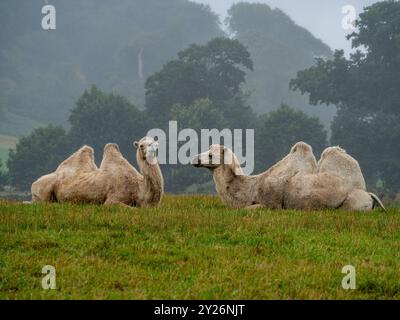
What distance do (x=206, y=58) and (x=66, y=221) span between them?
80946 mm

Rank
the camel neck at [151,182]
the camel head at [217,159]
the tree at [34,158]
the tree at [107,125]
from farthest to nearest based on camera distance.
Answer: the tree at [107,125]
the tree at [34,158]
the camel head at [217,159]
the camel neck at [151,182]

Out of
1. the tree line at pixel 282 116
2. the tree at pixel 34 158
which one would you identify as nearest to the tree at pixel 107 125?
the tree line at pixel 282 116

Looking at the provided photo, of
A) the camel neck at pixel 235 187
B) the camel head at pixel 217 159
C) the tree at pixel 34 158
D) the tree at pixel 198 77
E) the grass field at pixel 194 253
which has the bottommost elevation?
the grass field at pixel 194 253

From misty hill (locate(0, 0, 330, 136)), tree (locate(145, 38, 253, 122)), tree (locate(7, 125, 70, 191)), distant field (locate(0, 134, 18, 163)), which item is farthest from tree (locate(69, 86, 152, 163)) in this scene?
misty hill (locate(0, 0, 330, 136))

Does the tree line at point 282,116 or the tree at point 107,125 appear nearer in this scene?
the tree line at point 282,116

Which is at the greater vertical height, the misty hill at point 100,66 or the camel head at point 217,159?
the misty hill at point 100,66

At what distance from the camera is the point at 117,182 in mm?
17000

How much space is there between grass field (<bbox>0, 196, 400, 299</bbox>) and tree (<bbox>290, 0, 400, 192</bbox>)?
5834 centimetres

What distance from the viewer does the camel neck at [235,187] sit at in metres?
18.1

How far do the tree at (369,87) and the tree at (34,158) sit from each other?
2829cm

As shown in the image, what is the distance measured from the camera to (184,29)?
647ft

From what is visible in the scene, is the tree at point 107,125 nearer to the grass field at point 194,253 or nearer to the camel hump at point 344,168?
the camel hump at point 344,168

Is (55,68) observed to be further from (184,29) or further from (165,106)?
(165,106)
